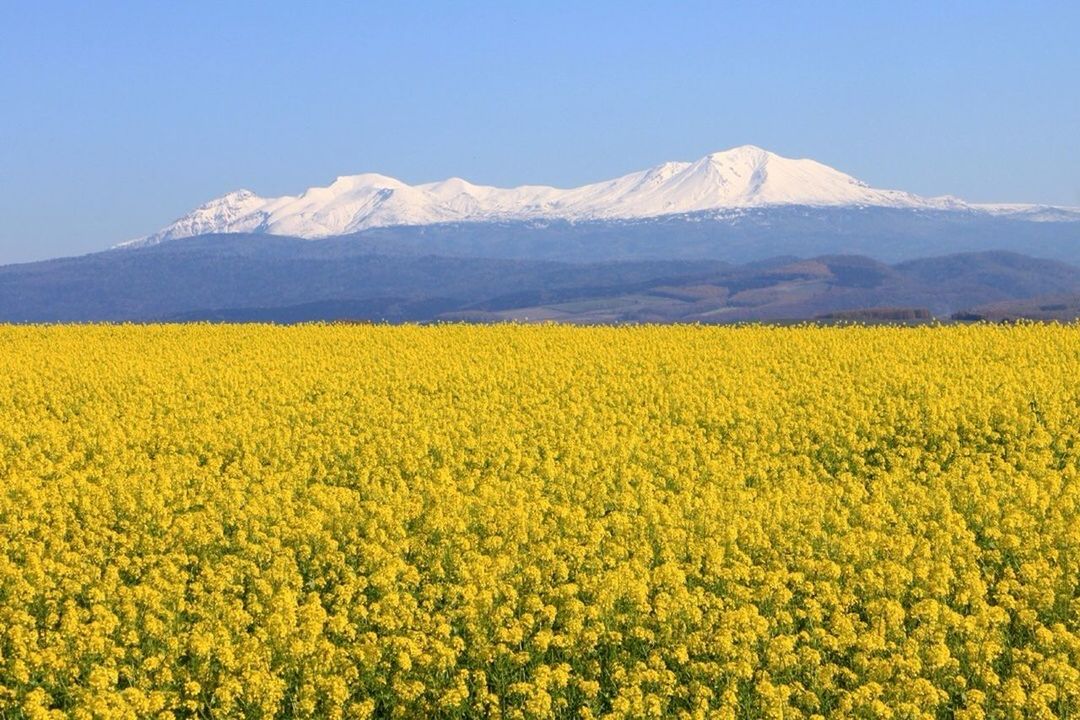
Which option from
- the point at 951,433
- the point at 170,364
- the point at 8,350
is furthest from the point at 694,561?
the point at 8,350

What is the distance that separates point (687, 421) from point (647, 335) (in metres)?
13.4

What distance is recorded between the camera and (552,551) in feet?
35.8

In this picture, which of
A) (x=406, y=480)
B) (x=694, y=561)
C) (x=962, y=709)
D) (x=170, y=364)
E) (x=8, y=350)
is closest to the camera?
(x=962, y=709)

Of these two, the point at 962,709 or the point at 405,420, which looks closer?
the point at 962,709

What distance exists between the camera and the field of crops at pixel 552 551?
28.2ft

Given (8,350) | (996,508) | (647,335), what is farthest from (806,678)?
(8,350)

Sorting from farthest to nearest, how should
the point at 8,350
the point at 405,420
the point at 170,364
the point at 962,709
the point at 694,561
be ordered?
1. the point at 8,350
2. the point at 170,364
3. the point at 405,420
4. the point at 694,561
5. the point at 962,709

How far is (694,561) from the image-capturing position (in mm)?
11125

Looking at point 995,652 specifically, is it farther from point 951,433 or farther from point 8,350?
point 8,350

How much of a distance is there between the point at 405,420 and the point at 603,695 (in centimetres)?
1014

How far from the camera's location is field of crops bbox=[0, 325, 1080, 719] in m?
8.61

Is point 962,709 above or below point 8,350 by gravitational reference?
below

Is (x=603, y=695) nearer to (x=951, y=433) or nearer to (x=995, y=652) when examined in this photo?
(x=995, y=652)

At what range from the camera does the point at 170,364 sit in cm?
2667
